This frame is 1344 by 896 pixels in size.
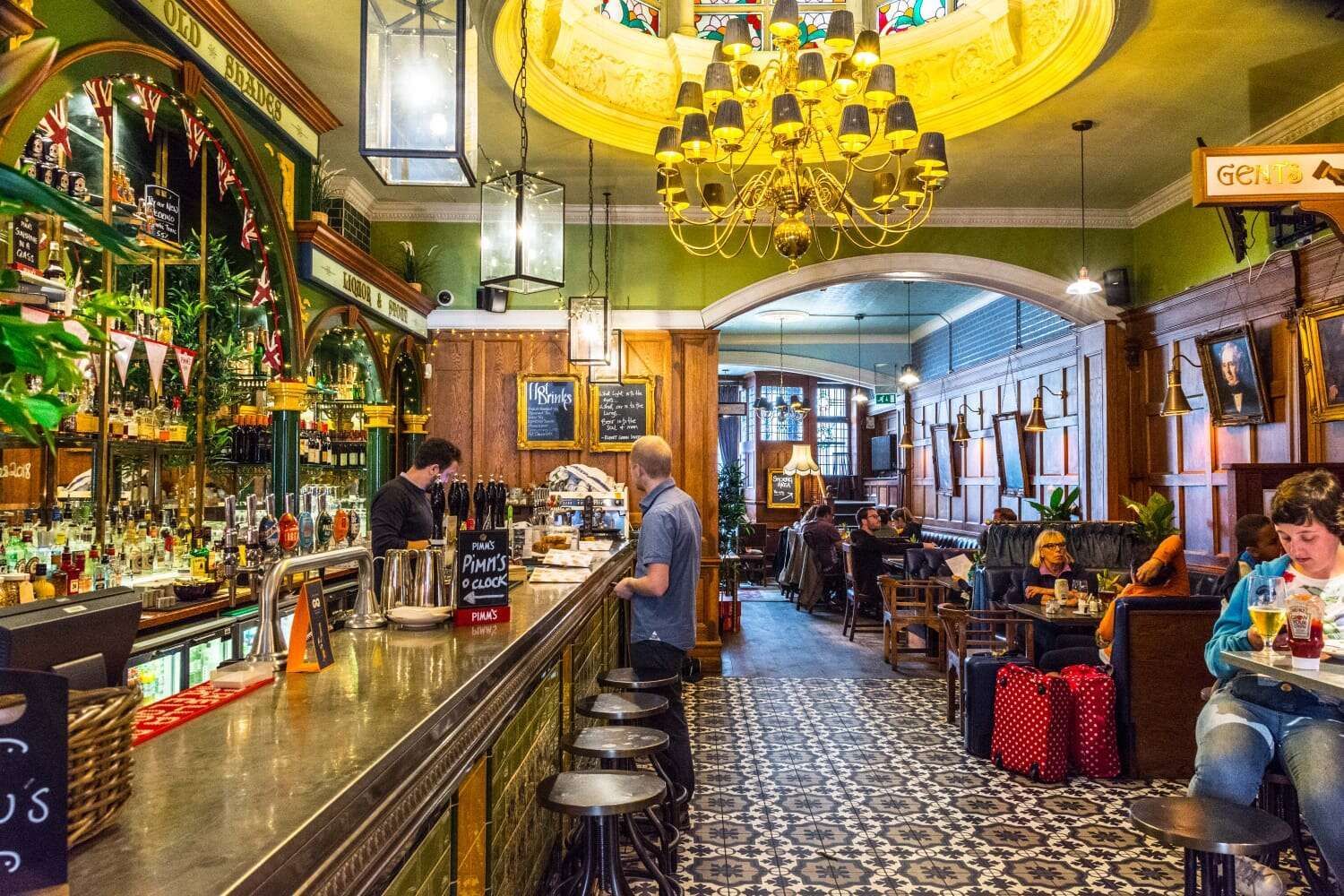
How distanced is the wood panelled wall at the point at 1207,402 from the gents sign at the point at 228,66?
6134mm

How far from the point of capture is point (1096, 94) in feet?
19.3

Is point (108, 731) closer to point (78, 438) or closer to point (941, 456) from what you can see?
point (78, 438)

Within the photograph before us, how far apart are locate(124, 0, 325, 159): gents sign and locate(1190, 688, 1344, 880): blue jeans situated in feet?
15.7

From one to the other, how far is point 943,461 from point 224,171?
10.9 meters

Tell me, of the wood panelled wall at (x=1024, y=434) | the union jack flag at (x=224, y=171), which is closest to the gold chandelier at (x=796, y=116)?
the union jack flag at (x=224, y=171)

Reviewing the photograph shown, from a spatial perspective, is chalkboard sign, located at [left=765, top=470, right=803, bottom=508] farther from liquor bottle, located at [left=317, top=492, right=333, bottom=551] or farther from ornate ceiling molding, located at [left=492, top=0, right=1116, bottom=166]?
liquor bottle, located at [left=317, top=492, right=333, bottom=551]

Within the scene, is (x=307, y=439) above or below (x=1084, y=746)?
above

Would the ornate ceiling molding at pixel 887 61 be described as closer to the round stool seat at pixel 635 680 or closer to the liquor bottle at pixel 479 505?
the liquor bottle at pixel 479 505

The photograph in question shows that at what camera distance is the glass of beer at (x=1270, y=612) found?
113 inches

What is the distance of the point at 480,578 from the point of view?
8.95ft

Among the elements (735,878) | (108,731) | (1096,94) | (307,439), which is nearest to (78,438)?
(307,439)

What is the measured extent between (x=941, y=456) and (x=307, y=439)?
385 inches

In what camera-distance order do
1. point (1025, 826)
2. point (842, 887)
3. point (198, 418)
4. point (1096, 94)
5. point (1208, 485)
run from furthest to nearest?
1. point (1208, 485)
2. point (1096, 94)
3. point (198, 418)
4. point (1025, 826)
5. point (842, 887)

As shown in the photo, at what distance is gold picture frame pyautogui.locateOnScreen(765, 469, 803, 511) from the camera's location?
1762 cm
